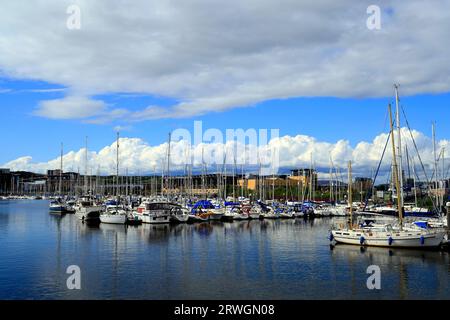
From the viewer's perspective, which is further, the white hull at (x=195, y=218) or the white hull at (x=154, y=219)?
the white hull at (x=195, y=218)

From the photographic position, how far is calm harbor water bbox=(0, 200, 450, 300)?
33.0m

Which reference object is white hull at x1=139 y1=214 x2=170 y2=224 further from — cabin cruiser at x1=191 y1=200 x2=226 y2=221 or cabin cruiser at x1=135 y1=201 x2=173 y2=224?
cabin cruiser at x1=191 y1=200 x2=226 y2=221

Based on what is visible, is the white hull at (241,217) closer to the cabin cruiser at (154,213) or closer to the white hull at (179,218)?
the white hull at (179,218)

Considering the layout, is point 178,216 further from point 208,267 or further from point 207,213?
point 208,267

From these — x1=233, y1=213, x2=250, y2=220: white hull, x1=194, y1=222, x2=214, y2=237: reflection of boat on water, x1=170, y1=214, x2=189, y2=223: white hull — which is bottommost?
x1=194, y1=222, x2=214, y2=237: reflection of boat on water

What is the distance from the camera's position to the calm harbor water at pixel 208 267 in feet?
108

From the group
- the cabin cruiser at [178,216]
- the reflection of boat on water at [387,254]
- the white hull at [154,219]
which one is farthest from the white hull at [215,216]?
the reflection of boat on water at [387,254]

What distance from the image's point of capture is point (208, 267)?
42344 millimetres

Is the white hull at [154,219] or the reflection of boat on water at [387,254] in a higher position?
the white hull at [154,219]

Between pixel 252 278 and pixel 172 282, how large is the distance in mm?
6578

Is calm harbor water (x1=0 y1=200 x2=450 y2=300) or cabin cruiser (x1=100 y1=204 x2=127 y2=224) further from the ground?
cabin cruiser (x1=100 y1=204 x2=127 y2=224)

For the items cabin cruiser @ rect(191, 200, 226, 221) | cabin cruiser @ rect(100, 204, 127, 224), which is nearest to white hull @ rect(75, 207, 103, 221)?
cabin cruiser @ rect(100, 204, 127, 224)

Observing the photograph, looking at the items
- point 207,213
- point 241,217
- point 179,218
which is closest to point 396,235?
point 179,218
